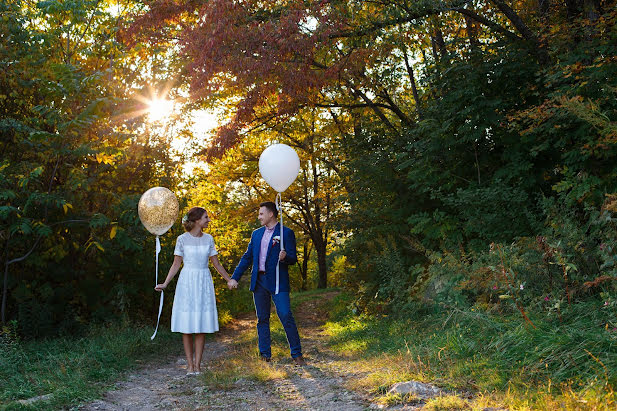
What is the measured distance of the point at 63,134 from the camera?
816 cm

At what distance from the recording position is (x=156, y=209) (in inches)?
297

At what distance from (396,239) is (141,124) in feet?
18.0

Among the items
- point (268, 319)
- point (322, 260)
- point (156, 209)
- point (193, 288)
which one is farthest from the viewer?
point (322, 260)

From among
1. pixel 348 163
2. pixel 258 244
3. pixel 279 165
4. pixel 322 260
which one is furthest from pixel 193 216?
pixel 322 260

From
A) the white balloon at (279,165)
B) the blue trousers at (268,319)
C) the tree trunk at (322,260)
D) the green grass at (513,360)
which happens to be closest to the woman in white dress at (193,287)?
the blue trousers at (268,319)

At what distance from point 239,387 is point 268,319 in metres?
1.40

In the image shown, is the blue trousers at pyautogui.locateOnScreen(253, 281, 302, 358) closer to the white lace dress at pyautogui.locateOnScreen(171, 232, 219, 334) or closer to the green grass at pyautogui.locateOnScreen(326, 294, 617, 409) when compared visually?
the white lace dress at pyautogui.locateOnScreen(171, 232, 219, 334)

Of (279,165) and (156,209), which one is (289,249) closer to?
(279,165)

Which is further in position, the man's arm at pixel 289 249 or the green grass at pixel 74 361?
the man's arm at pixel 289 249

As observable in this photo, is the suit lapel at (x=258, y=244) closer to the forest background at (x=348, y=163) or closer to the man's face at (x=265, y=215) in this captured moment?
the man's face at (x=265, y=215)

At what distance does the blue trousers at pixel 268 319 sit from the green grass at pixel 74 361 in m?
1.75

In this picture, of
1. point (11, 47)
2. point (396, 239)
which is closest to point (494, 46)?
point (396, 239)

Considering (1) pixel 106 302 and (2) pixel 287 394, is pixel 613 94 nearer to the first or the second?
(2) pixel 287 394

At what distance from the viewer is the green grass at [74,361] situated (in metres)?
5.18
